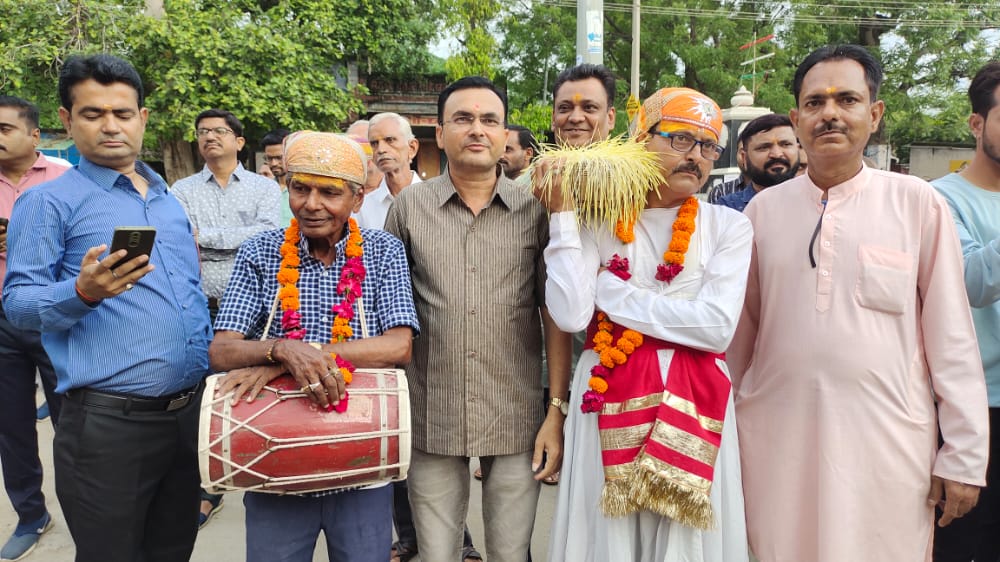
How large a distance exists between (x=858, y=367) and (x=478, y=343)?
134cm

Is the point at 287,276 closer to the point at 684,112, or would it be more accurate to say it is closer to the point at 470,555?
the point at 684,112

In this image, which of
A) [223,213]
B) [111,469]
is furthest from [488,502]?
[223,213]

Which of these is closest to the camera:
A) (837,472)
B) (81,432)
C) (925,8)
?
(837,472)

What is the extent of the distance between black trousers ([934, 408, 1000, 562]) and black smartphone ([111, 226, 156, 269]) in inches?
125

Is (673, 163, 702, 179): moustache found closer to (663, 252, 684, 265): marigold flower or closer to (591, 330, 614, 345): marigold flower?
(663, 252, 684, 265): marigold flower

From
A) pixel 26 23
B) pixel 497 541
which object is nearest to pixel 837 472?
pixel 497 541

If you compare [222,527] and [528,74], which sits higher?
[528,74]

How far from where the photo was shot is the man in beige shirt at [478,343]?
2492mm

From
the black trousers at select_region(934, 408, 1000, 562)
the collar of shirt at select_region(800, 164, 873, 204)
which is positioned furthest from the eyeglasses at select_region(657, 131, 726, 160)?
the black trousers at select_region(934, 408, 1000, 562)

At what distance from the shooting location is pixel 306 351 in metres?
2.01

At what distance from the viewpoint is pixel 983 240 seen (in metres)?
2.53

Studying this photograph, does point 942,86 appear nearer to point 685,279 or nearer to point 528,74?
point 528,74

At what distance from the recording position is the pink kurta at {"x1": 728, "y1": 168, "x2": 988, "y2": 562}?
6.98 ft

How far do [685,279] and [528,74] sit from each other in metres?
16.6
